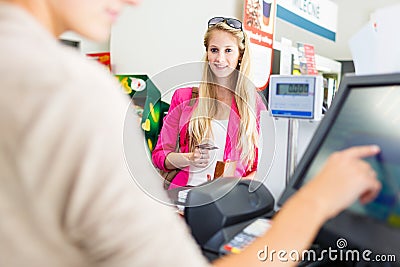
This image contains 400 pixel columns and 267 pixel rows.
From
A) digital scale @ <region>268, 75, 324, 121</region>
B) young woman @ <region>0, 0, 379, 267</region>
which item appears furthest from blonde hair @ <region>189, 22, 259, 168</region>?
young woman @ <region>0, 0, 379, 267</region>

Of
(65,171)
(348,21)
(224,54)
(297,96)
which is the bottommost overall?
(65,171)

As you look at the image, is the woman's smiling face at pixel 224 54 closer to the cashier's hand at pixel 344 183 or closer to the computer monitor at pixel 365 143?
the computer monitor at pixel 365 143

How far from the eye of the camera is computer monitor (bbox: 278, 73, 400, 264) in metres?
0.63

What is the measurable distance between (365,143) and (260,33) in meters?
2.86

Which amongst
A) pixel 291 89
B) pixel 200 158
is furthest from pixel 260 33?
pixel 291 89

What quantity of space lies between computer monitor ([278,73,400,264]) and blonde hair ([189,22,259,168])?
730 millimetres

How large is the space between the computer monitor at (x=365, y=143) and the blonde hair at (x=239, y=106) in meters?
0.73

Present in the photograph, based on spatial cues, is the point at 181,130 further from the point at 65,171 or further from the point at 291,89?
the point at 65,171

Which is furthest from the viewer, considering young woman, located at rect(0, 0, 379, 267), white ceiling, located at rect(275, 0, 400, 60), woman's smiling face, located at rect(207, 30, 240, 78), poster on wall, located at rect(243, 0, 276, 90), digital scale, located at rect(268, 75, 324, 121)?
white ceiling, located at rect(275, 0, 400, 60)

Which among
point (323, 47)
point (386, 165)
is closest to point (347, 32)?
point (323, 47)

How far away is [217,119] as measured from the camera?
1794mm

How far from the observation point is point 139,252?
465 millimetres

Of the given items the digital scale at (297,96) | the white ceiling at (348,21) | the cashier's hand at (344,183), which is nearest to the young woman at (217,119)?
the digital scale at (297,96)

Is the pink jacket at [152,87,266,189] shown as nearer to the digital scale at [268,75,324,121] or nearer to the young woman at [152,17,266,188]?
the young woman at [152,17,266,188]
